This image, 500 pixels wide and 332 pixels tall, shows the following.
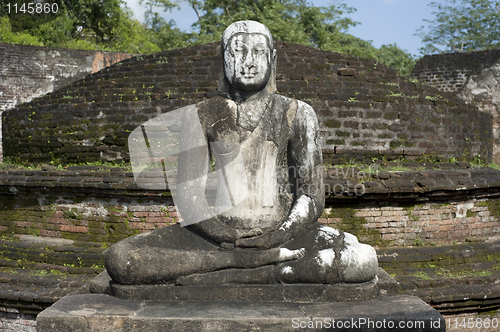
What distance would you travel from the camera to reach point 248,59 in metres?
2.45

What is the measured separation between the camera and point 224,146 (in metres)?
2.53

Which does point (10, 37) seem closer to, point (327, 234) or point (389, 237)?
point (389, 237)

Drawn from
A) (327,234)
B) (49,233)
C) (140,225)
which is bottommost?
(49,233)

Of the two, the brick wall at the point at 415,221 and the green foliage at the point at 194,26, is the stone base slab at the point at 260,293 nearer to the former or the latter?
the brick wall at the point at 415,221

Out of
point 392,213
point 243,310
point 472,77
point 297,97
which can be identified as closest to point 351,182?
point 392,213

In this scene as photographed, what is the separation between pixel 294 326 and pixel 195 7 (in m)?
17.6

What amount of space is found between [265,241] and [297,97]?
423 cm

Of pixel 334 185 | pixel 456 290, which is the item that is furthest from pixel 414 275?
pixel 334 185

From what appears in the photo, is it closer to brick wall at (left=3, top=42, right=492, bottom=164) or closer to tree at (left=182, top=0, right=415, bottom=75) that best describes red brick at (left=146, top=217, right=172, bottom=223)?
brick wall at (left=3, top=42, right=492, bottom=164)

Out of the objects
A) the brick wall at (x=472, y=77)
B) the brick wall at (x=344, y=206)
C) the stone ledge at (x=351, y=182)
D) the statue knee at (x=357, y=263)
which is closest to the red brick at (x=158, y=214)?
the brick wall at (x=344, y=206)

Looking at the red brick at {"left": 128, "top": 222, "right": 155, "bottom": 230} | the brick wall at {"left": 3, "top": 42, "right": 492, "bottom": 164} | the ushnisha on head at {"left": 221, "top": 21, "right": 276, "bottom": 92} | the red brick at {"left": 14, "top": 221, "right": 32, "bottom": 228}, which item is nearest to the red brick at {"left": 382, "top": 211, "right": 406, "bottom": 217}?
the brick wall at {"left": 3, "top": 42, "right": 492, "bottom": 164}

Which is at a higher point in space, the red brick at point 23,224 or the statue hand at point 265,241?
the statue hand at point 265,241

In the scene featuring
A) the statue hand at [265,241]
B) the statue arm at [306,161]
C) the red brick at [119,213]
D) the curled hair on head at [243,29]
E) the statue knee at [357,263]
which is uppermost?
the curled hair on head at [243,29]

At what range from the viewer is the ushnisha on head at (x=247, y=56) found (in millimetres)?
2455
